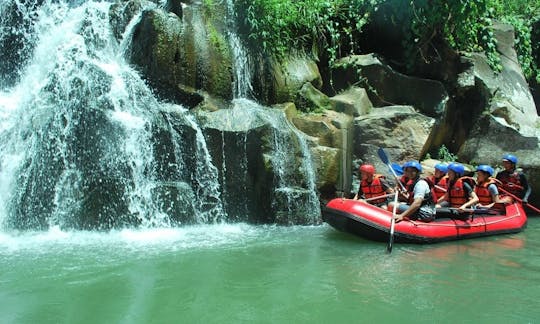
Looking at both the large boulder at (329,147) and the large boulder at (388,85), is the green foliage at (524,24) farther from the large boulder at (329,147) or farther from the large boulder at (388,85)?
the large boulder at (329,147)

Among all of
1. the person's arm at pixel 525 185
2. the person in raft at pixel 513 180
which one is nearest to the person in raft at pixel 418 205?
the person in raft at pixel 513 180

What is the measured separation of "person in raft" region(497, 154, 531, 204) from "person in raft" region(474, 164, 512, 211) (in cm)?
51

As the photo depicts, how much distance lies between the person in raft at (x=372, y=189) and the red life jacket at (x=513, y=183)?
2.32 meters

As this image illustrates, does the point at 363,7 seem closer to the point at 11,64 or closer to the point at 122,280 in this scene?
Answer: the point at 11,64

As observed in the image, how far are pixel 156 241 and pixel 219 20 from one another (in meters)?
4.22

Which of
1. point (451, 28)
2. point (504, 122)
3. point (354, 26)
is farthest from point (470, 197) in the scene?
point (354, 26)

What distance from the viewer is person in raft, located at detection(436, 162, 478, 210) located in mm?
7727

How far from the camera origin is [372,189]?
7902mm

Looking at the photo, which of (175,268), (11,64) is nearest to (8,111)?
(11,64)

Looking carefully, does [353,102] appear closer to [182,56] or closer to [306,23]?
[306,23]

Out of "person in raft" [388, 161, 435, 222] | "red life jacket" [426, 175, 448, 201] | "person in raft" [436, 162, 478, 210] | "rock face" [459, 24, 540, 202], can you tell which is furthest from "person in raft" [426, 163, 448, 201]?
"rock face" [459, 24, 540, 202]

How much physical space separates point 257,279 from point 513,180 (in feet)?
18.1

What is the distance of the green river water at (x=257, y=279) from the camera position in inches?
Answer: 173

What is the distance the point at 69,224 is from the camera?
732cm
